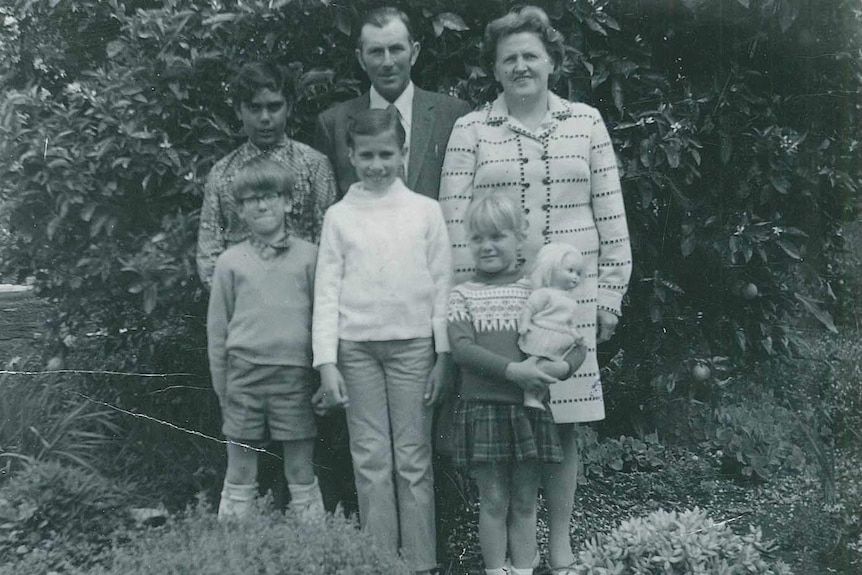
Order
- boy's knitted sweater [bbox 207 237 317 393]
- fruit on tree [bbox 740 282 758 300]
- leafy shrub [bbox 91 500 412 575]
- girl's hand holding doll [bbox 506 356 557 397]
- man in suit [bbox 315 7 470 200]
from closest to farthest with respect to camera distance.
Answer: leafy shrub [bbox 91 500 412 575], girl's hand holding doll [bbox 506 356 557 397], boy's knitted sweater [bbox 207 237 317 393], man in suit [bbox 315 7 470 200], fruit on tree [bbox 740 282 758 300]

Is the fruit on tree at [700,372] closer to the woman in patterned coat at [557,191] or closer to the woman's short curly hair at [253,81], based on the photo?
the woman in patterned coat at [557,191]

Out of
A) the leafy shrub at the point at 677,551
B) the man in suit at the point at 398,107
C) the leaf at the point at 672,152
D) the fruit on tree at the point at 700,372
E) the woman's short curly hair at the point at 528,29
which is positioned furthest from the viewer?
the fruit on tree at the point at 700,372

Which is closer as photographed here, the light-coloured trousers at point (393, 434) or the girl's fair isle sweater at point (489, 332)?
the girl's fair isle sweater at point (489, 332)

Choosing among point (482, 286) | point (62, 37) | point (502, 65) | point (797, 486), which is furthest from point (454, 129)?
point (797, 486)

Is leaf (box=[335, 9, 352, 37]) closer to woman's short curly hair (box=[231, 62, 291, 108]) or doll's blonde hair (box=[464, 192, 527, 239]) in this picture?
woman's short curly hair (box=[231, 62, 291, 108])

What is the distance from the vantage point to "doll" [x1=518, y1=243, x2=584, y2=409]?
3059mm

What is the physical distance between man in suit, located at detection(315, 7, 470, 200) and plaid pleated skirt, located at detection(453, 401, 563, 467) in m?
0.93

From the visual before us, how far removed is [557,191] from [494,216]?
1.18 feet

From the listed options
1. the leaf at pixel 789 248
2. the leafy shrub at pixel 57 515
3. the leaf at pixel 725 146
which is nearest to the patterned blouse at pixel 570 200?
the leaf at pixel 725 146

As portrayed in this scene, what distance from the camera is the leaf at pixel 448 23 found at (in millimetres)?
3613

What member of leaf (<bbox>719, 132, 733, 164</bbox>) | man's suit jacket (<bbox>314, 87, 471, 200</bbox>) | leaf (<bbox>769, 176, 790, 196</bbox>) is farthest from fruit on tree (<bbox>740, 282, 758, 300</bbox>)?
man's suit jacket (<bbox>314, 87, 471, 200</bbox>)

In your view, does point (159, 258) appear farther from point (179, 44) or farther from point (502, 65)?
point (502, 65)


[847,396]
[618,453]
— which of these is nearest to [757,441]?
[618,453]

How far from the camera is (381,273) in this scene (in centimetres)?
324
